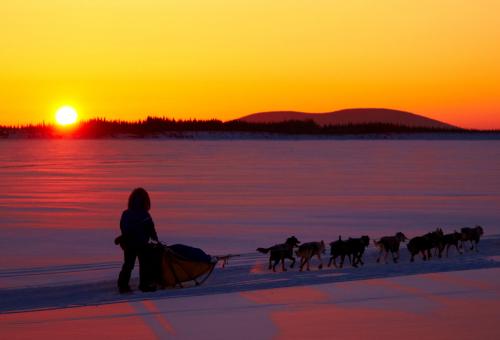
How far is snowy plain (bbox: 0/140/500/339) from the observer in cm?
679

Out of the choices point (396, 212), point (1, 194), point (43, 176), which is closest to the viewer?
point (396, 212)

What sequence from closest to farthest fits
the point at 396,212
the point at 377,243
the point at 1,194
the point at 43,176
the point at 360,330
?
the point at 360,330 < the point at 377,243 < the point at 396,212 < the point at 1,194 < the point at 43,176

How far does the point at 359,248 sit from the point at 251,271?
1.27 metres

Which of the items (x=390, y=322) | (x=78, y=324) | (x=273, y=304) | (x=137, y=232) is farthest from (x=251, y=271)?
(x=78, y=324)

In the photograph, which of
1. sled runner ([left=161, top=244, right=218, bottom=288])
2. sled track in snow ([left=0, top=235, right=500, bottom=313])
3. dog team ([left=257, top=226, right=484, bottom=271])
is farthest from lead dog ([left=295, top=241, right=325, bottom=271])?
sled runner ([left=161, top=244, right=218, bottom=288])

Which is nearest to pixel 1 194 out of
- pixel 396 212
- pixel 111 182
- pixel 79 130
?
pixel 111 182

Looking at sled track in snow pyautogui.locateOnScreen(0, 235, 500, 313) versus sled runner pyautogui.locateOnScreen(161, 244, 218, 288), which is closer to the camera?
sled track in snow pyautogui.locateOnScreen(0, 235, 500, 313)

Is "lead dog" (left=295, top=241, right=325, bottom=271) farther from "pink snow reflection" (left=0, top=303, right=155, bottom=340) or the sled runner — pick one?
"pink snow reflection" (left=0, top=303, right=155, bottom=340)

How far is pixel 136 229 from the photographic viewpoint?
27.0ft

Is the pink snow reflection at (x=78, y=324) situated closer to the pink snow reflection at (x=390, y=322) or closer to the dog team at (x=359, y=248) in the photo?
the pink snow reflection at (x=390, y=322)

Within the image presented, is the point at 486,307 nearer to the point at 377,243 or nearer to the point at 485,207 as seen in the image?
the point at 377,243

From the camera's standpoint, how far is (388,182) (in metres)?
24.1

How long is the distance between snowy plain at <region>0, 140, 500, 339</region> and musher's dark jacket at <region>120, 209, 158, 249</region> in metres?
0.53

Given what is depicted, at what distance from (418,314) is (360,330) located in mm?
761
